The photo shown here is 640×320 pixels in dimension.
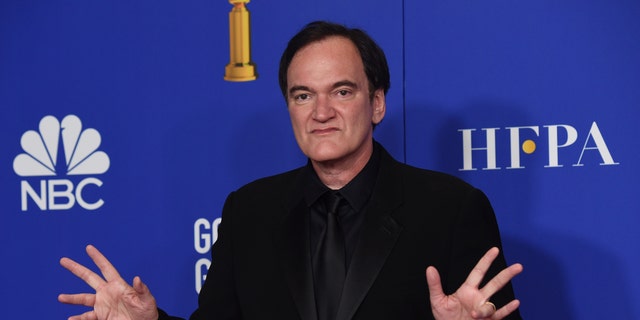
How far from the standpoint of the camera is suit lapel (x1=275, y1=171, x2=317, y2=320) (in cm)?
223

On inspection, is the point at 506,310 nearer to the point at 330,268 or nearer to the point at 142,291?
the point at 330,268

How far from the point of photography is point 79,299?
2162 millimetres

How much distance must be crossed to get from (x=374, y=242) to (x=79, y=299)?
70 cm

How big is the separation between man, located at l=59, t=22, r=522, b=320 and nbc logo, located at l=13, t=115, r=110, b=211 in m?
0.77

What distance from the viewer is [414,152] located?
293cm

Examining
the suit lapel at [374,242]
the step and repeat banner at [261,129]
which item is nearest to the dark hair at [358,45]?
the suit lapel at [374,242]

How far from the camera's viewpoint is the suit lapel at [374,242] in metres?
2.19

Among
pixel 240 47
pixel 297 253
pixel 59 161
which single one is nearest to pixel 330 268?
pixel 297 253

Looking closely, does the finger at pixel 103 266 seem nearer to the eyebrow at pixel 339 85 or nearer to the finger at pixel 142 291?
the finger at pixel 142 291

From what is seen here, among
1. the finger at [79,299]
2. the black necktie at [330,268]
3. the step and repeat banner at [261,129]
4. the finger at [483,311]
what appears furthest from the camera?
the step and repeat banner at [261,129]

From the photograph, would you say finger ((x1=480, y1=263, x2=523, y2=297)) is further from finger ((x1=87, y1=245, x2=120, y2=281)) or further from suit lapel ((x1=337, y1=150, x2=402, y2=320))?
finger ((x1=87, y1=245, x2=120, y2=281))

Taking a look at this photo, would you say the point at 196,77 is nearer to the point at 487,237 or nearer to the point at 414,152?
the point at 414,152

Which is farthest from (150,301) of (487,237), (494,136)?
(494,136)

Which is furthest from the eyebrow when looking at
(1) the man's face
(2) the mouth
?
(2) the mouth
